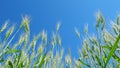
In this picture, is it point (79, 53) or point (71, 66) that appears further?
point (79, 53)

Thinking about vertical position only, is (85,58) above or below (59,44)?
below

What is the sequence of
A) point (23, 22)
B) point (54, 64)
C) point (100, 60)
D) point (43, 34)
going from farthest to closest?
point (43, 34) < point (54, 64) < point (23, 22) < point (100, 60)

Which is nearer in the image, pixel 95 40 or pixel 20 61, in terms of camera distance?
pixel 20 61

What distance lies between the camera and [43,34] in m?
2.01

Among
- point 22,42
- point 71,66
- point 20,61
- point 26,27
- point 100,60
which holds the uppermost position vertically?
point 26,27

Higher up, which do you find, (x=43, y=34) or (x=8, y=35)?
(x=43, y=34)

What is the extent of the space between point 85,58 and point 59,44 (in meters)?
0.26

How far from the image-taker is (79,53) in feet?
6.89

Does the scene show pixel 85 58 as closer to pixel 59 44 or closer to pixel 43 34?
pixel 59 44

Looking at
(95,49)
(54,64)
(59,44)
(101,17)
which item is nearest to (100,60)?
(95,49)

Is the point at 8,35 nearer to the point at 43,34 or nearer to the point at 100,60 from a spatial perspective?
the point at 43,34

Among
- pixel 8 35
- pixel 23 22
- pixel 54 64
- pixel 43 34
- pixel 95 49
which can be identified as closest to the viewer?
pixel 95 49

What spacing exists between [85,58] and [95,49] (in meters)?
0.48

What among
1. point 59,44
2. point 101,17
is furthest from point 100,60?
point 59,44
